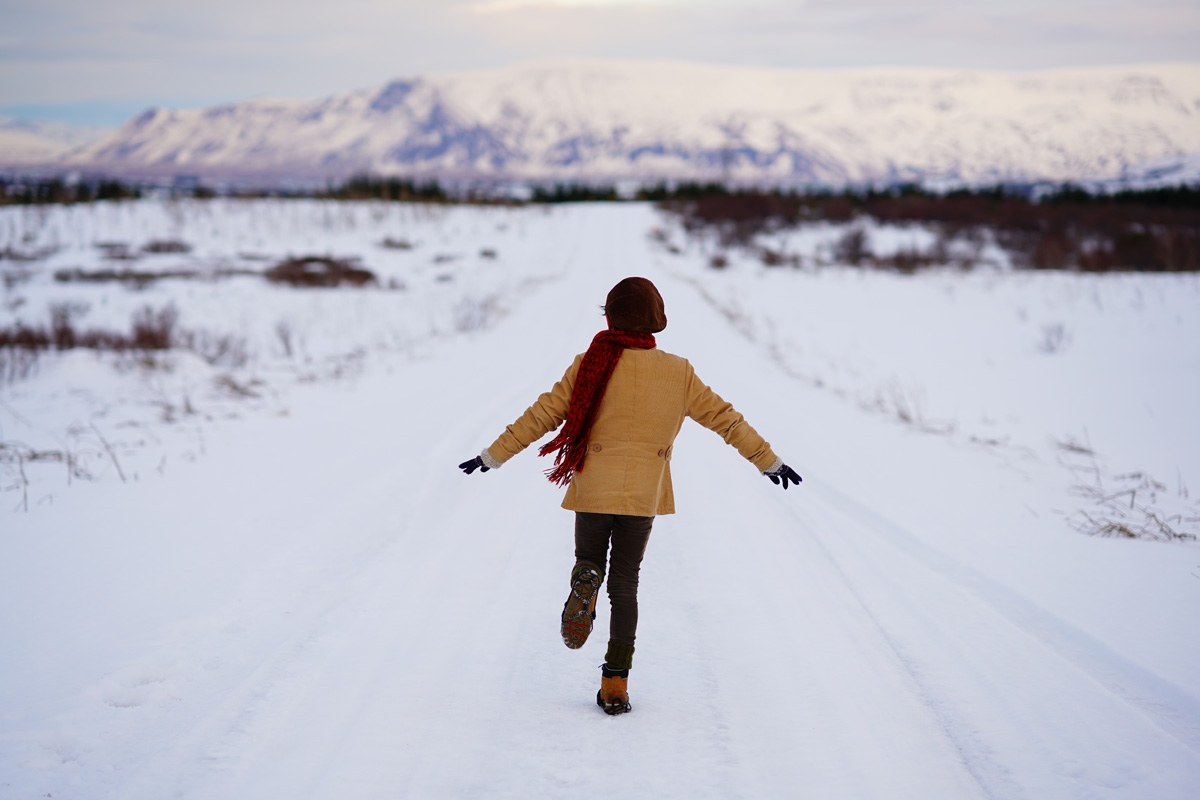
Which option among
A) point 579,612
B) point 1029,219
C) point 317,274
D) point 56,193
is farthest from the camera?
point 56,193

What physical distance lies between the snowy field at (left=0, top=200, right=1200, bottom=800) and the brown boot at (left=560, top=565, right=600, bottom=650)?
34cm

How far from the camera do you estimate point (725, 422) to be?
307 centimetres

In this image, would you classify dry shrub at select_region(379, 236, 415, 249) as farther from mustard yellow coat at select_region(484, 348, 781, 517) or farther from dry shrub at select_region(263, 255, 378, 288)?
mustard yellow coat at select_region(484, 348, 781, 517)

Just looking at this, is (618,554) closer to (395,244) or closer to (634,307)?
(634,307)

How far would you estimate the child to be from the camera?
9.57 feet

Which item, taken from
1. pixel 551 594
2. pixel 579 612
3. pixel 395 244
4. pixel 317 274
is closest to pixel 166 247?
pixel 395 244

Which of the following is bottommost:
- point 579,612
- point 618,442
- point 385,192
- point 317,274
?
point 579,612

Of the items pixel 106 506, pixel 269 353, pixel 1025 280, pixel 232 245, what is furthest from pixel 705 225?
pixel 106 506

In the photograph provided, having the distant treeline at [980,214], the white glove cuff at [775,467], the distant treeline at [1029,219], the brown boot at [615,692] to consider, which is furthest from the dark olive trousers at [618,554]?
the distant treeline at [980,214]

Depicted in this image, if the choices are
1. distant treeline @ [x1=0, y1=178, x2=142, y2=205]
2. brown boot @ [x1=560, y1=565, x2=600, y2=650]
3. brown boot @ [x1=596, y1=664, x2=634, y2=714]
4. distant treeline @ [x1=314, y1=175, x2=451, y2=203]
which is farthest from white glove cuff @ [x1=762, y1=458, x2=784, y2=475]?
distant treeline @ [x1=314, y1=175, x2=451, y2=203]

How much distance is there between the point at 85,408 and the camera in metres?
8.36

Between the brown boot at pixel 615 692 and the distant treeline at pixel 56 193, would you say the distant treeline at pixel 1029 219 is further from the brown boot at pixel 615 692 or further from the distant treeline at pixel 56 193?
the distant treeline at pixel 56 193

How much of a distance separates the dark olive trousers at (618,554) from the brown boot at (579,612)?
3.5 inches

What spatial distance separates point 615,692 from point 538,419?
1114mm
